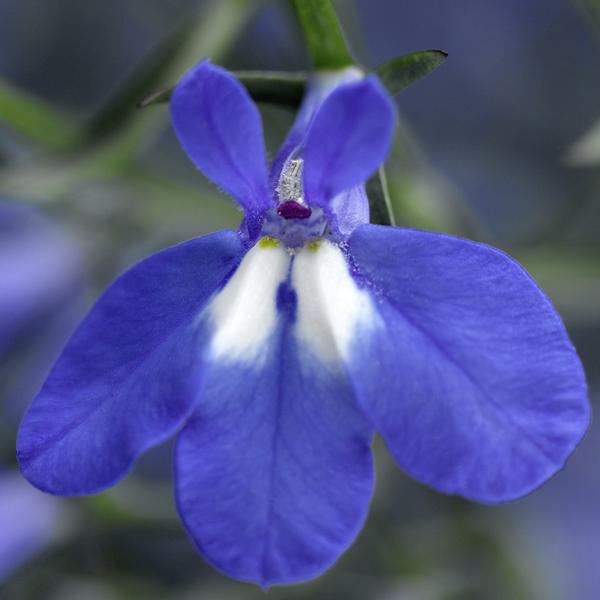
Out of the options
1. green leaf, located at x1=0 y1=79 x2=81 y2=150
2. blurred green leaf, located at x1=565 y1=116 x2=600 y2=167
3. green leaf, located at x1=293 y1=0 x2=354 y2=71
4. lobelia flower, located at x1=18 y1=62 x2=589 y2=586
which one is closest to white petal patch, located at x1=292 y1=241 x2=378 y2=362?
lobelia flower, located at x1=18 y1=62 x2=589 y2=586

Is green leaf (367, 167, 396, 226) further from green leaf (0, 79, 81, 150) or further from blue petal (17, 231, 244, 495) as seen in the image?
green leaf (0, 79, 81, 150)

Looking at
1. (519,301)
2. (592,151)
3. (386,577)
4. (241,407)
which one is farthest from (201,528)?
(386,577)

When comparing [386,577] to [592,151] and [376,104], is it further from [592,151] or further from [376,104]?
[376,104]

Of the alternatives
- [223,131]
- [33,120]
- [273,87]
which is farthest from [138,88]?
[223,131]

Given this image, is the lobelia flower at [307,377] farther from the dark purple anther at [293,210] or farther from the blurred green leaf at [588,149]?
the blurred green leaf at [588,149]

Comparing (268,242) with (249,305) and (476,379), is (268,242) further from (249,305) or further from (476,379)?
(476,379)

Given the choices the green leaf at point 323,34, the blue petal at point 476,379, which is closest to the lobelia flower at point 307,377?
the blue petal at point 476,379
